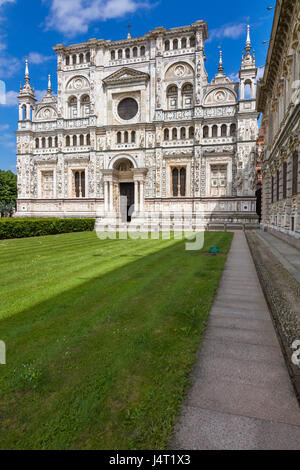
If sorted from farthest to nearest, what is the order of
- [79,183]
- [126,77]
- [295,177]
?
[79,183] → [126,77] → [295,177]

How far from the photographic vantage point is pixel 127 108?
35281 millimetres

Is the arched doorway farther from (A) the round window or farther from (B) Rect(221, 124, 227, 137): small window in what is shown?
(B) Rect(221, 124, 227, 137): small window

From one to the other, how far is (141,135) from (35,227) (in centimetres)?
2000

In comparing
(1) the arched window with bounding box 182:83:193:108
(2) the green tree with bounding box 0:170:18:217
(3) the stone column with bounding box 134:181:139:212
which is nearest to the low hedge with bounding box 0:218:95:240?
(3) the stone column with bounding box 134:181:139:212

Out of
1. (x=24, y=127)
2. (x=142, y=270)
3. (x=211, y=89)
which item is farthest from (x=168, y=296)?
(x=24, y=127)

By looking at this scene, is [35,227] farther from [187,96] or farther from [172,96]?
[187,96]

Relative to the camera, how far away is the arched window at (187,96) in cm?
3306

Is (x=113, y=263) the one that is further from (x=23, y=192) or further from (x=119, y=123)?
(x=23, y=192)

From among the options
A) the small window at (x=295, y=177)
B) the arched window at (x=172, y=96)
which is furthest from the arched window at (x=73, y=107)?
the small window at (x=295, y=177)

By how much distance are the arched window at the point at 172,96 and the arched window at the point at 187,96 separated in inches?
40.9

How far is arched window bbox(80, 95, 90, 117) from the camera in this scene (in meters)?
36.7

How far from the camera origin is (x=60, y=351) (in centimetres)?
350

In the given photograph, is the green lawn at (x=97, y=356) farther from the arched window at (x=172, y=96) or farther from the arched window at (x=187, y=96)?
the arched window at (x=172, y=96)

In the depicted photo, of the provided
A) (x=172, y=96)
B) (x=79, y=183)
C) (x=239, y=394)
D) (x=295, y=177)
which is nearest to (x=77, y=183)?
(x=79, y=183)
